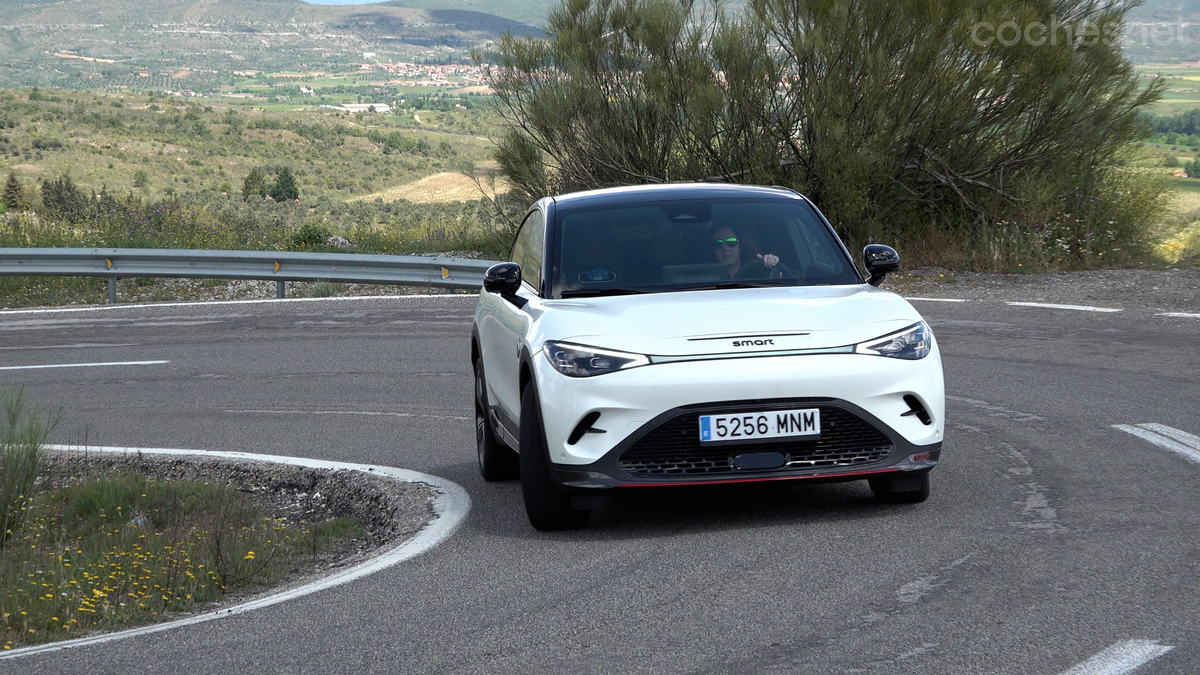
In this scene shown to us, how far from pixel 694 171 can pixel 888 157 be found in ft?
9.79

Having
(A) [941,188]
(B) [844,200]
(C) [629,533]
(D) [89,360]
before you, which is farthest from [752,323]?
(A) [941,188]

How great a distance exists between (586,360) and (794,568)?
4.20ft

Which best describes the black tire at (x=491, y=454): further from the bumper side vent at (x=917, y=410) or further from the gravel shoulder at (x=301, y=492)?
the bumper side vent at (x=917, y=410)

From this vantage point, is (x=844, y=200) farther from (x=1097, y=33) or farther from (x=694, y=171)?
(x=1097, y=33)

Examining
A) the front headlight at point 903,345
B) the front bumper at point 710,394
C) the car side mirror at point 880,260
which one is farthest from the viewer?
the car side mirror at point 880,260

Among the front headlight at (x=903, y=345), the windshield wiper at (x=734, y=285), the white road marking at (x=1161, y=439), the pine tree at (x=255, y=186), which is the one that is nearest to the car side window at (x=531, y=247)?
the windshield wiper at (x=734, y=285)

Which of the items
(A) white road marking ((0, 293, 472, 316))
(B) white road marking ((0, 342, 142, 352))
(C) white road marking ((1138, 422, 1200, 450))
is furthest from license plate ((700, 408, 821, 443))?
(A) white road marking ((0, 293, 472, 316))

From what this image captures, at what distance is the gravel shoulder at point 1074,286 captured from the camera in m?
13.7

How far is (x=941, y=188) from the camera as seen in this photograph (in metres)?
18.5

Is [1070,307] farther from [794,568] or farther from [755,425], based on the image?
[794,568]

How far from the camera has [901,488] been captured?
5.94m

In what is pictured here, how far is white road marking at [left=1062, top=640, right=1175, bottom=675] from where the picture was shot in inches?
150

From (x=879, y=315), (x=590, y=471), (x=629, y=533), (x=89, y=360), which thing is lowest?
(x=89, y=360)

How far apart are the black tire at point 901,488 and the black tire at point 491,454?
2321 millimetres
